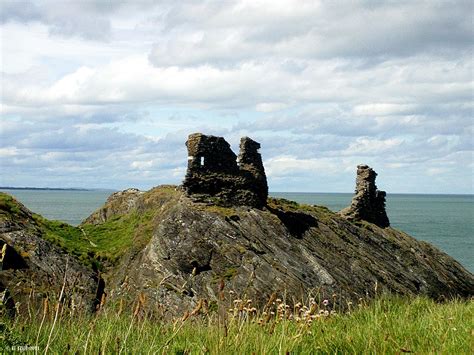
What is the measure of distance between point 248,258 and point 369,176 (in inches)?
648

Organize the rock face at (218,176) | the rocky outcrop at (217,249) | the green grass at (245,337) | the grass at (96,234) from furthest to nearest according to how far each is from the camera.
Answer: the rock face at (218,176), the grass at (96,234), the rocky outcrop at (217,249), the green grass at (245,337)

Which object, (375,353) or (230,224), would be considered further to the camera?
(230,224)

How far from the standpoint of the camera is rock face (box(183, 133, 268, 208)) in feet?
91.2

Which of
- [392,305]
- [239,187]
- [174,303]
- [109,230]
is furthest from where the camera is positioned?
[109,230]

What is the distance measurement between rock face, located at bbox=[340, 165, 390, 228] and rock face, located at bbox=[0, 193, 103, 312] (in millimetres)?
17428

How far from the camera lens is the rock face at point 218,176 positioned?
91.2ft

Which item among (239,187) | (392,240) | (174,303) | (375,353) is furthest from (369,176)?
(375,353)

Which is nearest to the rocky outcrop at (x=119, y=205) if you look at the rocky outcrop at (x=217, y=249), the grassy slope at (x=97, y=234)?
the rocky outcrop at (x=217, y=249)

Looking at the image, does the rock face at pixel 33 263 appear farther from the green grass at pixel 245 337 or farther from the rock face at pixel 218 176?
the green grass at pixel 245 337

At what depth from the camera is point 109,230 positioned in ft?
106

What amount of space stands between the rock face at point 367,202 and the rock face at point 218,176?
29.5ft

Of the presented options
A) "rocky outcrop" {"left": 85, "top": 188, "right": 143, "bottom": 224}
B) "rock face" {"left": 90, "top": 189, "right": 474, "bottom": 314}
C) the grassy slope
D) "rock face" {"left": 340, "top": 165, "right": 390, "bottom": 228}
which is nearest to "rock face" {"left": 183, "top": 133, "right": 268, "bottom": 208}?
"rock face" {"left": 90, "top": 189, "right": 474, "bottom": 314}

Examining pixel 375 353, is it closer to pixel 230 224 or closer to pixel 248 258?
pixel 248 258

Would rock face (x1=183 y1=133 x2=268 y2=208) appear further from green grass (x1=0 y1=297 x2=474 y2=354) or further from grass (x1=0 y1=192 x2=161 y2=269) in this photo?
green grass (x1=0 y1=297 x2=474 y2=354)
